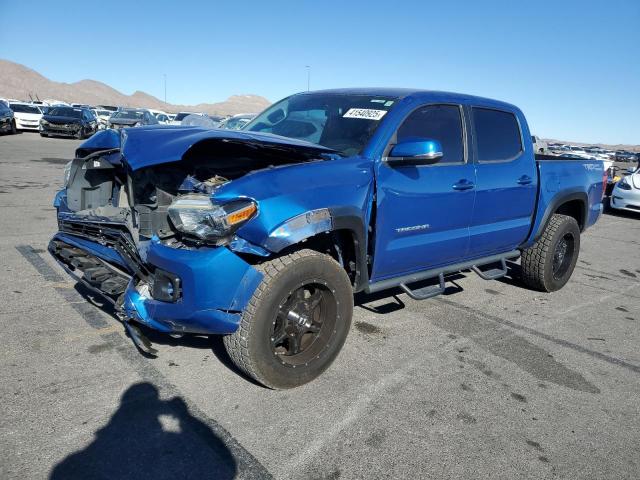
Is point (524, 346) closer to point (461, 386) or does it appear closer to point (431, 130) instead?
point (461, 386)

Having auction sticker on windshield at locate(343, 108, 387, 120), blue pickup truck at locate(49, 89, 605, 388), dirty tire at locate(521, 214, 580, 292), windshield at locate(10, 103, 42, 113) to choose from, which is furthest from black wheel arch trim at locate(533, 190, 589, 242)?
windshield at locate(10, 103, 42, 113)

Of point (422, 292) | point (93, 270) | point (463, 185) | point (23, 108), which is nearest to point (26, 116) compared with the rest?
point (23, 108)

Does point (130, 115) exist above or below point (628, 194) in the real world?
above

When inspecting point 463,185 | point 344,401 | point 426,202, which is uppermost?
point 463,185

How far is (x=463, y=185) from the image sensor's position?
13.7 ft

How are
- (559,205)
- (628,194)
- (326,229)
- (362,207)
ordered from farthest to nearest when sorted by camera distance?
(628,194) < (559,205) < (362,207) < (326,229)

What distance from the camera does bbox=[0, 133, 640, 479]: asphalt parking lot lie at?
2527 millimetres

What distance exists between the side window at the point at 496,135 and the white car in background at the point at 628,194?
9.55m

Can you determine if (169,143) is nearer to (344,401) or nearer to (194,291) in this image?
(194,291)

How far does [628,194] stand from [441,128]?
10.9 m

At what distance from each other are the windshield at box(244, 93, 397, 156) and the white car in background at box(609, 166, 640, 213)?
11179mm

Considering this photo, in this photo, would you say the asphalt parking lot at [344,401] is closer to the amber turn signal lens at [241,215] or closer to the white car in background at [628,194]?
the amber turn signal lens at [241,215]

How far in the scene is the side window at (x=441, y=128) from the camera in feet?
12.9

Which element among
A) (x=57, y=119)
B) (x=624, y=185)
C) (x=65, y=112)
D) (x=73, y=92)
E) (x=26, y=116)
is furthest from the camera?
(x=73, y=92)
